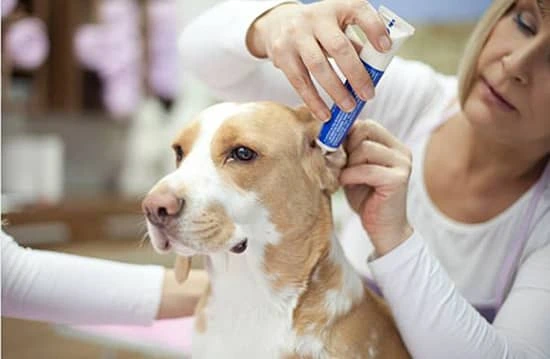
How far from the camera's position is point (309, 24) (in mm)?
672

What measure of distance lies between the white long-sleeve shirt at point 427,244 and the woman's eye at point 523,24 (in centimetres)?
15

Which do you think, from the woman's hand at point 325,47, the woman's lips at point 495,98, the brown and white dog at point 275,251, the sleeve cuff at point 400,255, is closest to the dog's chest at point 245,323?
the brown and white dog at point 275,251

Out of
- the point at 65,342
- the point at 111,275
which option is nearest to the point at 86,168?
the point at 65,342

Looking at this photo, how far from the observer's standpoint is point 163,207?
2.08 feet

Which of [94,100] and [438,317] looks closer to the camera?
[438,317]

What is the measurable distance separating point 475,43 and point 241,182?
0.42 meters

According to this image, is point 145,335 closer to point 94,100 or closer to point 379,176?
point 379,176

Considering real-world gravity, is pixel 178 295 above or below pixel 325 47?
below

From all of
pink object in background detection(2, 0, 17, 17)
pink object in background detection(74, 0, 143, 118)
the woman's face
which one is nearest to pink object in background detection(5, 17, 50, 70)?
pink object in background detection(74, 0, 143, 118)

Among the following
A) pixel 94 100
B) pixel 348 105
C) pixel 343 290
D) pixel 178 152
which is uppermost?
pixel 348 105

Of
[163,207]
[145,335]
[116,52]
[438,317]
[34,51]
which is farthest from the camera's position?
[116,52]

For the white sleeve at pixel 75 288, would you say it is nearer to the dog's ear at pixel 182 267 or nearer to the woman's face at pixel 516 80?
the dog's ear at pixel 182 267

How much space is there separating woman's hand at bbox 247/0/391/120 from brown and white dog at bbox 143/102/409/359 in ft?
0.22

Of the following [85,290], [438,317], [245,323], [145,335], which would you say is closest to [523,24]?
[438,317]
